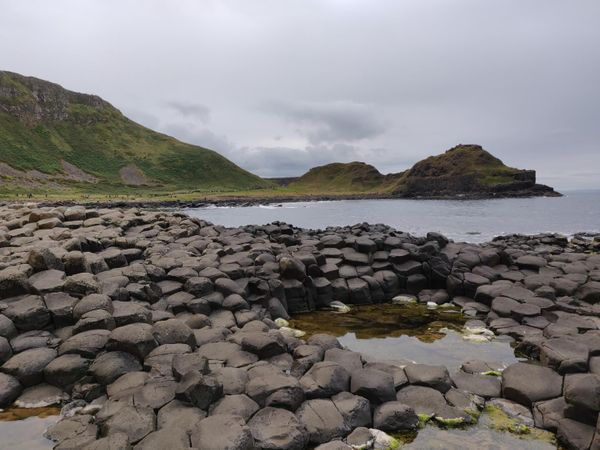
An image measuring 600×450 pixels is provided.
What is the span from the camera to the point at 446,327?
12.4 m

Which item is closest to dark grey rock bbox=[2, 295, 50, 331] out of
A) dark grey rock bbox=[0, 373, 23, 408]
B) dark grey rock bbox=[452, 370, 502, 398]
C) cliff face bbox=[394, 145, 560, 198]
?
dark grey rock bbox=[0, 373, 23, 408]

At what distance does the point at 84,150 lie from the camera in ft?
518

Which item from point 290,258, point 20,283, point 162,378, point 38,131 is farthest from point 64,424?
point 38,131

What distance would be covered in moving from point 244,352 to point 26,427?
3835mm

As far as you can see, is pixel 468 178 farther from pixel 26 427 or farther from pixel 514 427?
pixel 26 427

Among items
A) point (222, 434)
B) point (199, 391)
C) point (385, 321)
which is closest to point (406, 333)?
point (385, 321)

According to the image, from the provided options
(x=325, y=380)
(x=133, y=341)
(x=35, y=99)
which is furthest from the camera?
(x=35, y=99)

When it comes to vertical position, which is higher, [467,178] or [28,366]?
[467,178]

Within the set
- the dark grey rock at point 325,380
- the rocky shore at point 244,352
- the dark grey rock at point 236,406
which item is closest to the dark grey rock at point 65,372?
the rocky shore at point 244,352

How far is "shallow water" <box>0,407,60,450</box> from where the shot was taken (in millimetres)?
6273

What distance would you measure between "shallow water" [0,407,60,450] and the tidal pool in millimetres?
6580

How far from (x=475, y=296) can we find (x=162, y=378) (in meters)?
11.1

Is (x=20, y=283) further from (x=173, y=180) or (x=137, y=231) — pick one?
(x=173, y=180)

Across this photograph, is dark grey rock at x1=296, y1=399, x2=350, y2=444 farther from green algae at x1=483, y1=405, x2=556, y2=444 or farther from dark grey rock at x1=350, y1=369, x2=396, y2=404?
green algae at x1=483, y1=405, x2=556, y2=444
